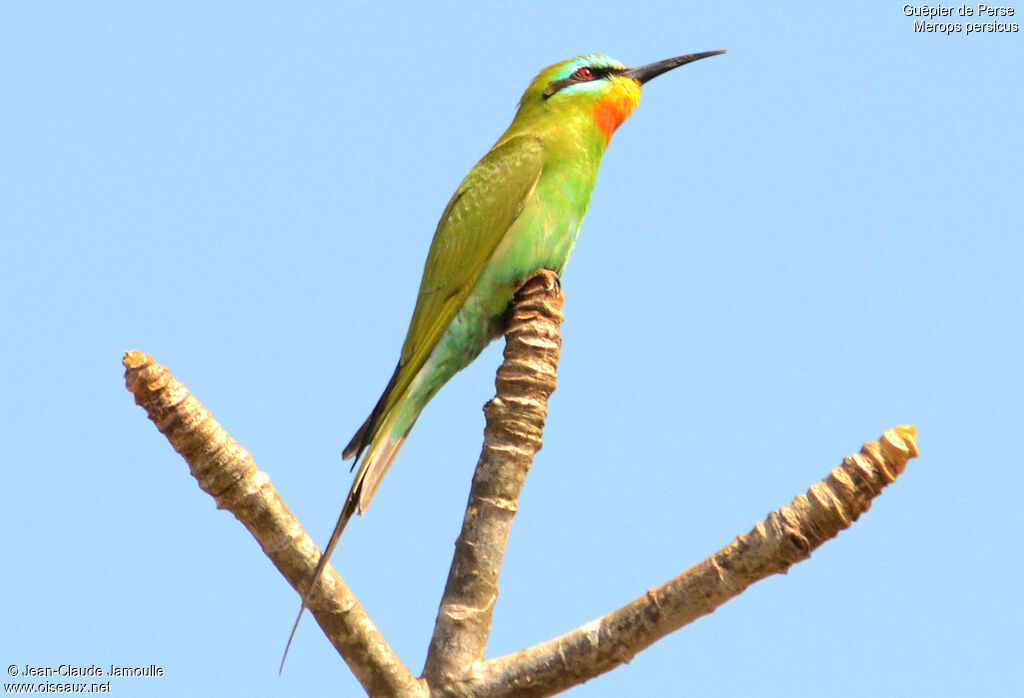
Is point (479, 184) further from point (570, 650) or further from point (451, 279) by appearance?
point (570, 650)

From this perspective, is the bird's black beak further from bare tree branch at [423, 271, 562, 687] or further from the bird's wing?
bare tree branch at [423, 271, 562, 687]

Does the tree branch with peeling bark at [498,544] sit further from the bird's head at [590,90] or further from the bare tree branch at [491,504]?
the bird's head at [590,90]

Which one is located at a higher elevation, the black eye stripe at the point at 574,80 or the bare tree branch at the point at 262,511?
the black eye stripe at the point at 574,80

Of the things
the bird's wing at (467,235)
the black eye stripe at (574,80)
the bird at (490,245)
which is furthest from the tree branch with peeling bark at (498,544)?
the black eye stripe at (574,80)

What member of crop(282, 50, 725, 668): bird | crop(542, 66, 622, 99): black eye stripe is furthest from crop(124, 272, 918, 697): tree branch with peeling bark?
crop(542, 66, 622, 99): black eye stripe

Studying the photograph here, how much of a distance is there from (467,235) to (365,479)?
1.38 meters

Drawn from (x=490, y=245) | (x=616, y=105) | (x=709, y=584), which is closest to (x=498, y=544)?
(x=709, y=584)

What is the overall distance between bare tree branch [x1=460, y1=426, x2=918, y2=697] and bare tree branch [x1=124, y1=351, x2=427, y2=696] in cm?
32

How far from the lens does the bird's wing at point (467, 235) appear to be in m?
4.74

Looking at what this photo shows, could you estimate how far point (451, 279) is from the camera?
486cm

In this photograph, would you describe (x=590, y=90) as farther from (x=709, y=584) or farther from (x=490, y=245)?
(x=709, y=584)

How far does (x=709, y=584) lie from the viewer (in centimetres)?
311

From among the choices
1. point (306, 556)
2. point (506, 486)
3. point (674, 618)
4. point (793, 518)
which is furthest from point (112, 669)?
point (793, 518)

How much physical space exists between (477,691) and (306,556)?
667 millimetres
